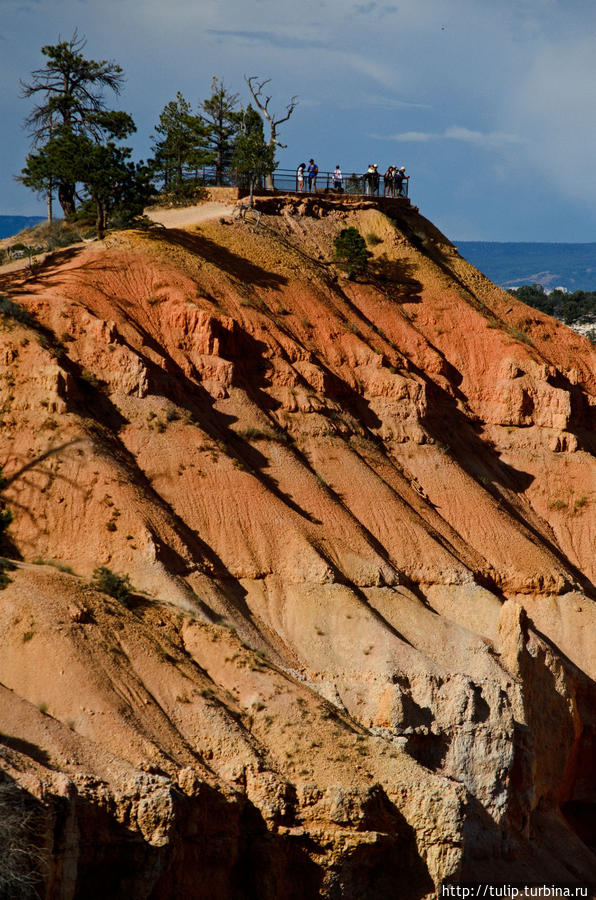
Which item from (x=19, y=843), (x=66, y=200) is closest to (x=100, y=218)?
(x=66, y=200)

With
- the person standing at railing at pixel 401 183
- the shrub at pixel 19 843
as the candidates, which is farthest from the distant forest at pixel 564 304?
the shrub at pixel 19 843

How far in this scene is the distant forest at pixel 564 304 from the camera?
113 metres

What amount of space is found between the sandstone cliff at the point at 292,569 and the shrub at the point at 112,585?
60 centimetres

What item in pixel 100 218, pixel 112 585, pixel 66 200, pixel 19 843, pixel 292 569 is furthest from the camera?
pixel 66 200

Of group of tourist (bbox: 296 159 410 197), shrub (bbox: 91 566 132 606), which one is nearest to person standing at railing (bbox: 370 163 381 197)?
group of tourist (bbox: 296 159 410 197)

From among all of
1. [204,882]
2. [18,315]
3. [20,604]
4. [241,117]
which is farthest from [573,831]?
[241,117]

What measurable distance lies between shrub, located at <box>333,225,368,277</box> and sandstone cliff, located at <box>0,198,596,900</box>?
70cm

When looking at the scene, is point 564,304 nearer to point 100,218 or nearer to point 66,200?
point 66,200

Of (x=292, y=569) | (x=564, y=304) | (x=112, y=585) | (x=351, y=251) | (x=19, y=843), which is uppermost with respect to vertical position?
(x=564, y=304)

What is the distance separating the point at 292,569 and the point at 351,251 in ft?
73.3

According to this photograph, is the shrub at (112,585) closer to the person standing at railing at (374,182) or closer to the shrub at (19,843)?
the shrub at (19,843)

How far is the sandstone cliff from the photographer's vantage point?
31.4 meters

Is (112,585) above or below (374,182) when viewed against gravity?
Result: below

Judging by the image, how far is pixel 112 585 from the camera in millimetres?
37250
